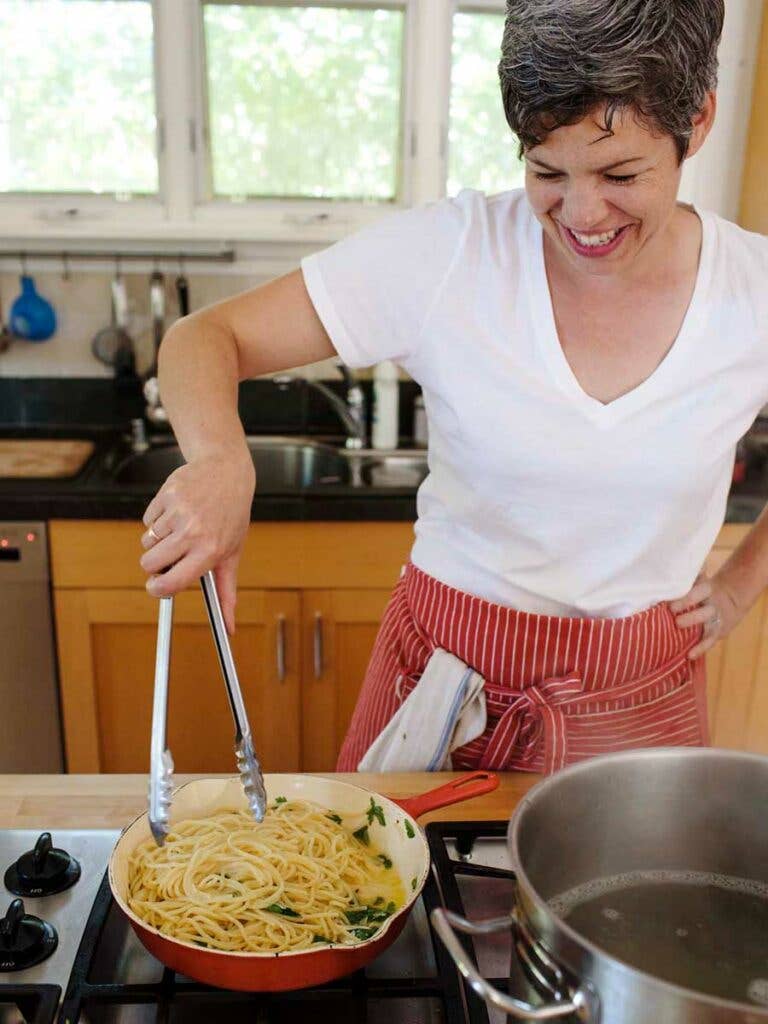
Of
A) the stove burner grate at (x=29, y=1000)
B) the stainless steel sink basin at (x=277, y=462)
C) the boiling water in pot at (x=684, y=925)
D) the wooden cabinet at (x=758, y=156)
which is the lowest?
the stainless steel sink basin at (x=277, y=462)

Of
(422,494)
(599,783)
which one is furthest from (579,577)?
(599,783)

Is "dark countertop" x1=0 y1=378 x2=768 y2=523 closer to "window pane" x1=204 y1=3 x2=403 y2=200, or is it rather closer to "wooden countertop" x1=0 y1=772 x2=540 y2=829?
"window pane" x1=204 y1=3 x2=403 y2=200

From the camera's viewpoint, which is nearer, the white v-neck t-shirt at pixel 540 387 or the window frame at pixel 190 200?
the white v-neck t-shirt at pixel 540 387

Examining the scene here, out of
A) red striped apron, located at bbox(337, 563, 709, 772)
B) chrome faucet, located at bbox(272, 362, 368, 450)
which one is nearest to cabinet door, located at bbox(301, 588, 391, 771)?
chrome faucet, located at bbox(272, 362, 368, 450)

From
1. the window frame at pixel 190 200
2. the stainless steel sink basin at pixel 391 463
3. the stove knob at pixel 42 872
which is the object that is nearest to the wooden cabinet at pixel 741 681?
the stainless steel sink basin at pixel 391 463

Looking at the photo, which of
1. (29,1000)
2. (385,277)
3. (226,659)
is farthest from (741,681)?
(29,1000)

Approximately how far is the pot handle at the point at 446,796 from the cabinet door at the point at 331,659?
1.20 meters

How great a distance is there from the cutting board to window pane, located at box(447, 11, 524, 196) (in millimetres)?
1068

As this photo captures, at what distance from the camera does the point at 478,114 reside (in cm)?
246

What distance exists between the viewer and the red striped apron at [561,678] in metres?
1.12

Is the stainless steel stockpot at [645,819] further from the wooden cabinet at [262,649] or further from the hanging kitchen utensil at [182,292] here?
the hanging kitchen utensil at [182,292]

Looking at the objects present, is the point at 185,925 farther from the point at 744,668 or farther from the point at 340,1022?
the point at 744,668

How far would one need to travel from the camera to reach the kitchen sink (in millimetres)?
2432

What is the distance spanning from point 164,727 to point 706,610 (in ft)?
2.30
